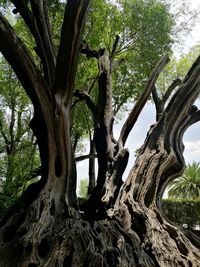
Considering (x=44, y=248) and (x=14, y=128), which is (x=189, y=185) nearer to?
(x=14, y=128)

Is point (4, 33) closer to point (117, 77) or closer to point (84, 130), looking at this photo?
point (117, 77)

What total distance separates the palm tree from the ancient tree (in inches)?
823

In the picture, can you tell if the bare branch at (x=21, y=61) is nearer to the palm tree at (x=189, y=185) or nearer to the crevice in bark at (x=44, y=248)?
Result: the crevice in bark at (x=44, y=248)

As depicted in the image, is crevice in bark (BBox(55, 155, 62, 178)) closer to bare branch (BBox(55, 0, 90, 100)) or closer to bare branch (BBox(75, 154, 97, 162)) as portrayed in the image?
bare branch (BBox(55, 0, 90, 100))

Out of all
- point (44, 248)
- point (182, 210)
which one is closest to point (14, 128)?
point (182, 210)

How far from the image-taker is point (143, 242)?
3092 millimetres

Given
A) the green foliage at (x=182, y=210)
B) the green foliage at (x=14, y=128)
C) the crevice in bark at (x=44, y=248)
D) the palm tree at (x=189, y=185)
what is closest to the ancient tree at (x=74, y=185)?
the crevice in bark at (x=44, y=248)

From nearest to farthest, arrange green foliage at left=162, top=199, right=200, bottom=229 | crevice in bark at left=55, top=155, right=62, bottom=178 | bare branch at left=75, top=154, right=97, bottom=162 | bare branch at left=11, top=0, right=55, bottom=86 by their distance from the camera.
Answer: crevice in bark at left=55, top=155, right=62, bottom=178
bare branch at left=11, top=0, right=55, bottom=86
bare branch at left=75, top=154, right=97, bottom=162
green foliage at left=162, top=199, right=200, bottom=229

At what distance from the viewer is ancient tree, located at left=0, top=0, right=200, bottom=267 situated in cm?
276

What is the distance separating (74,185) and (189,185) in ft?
75.5

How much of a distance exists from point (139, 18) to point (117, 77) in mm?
2195

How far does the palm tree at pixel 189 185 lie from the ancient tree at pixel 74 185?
68.6ft

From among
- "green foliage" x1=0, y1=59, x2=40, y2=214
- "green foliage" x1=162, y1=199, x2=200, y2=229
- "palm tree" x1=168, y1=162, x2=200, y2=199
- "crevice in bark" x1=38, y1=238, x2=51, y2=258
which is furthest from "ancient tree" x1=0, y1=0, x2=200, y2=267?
"palm tree" x1=168, y1=162, x2=200, y2=199

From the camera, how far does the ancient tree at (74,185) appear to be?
9.06 ft
